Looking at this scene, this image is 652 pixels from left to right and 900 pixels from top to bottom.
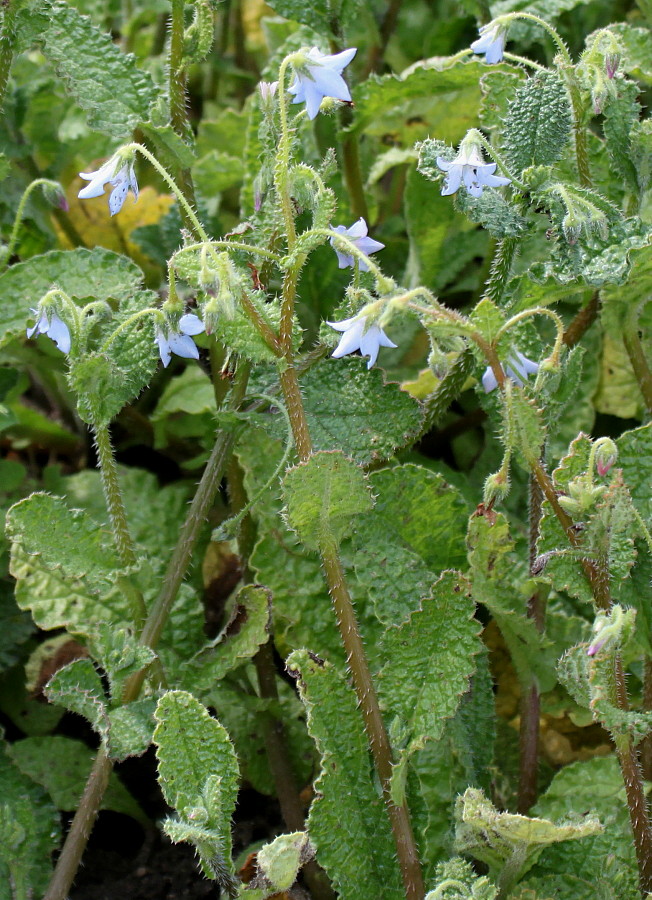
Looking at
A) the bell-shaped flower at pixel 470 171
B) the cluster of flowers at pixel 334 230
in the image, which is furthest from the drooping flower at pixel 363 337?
the bell-shaped flower at pixel 470 171

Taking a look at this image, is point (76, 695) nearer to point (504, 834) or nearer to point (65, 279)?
point (504, 834)

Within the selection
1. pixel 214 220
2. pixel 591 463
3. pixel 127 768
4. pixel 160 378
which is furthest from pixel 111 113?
pixel 127 768

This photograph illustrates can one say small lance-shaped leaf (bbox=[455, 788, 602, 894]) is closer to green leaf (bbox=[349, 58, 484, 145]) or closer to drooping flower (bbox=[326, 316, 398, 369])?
drooping flower (bbox=[326, 316, 398, 369])

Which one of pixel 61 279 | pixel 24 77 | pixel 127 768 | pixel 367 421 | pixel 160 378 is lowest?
pixel 127 768

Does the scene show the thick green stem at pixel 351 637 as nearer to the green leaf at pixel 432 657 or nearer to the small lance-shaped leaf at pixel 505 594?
the green leaf at pixel 432 657

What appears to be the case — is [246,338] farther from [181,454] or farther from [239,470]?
[181,454]
